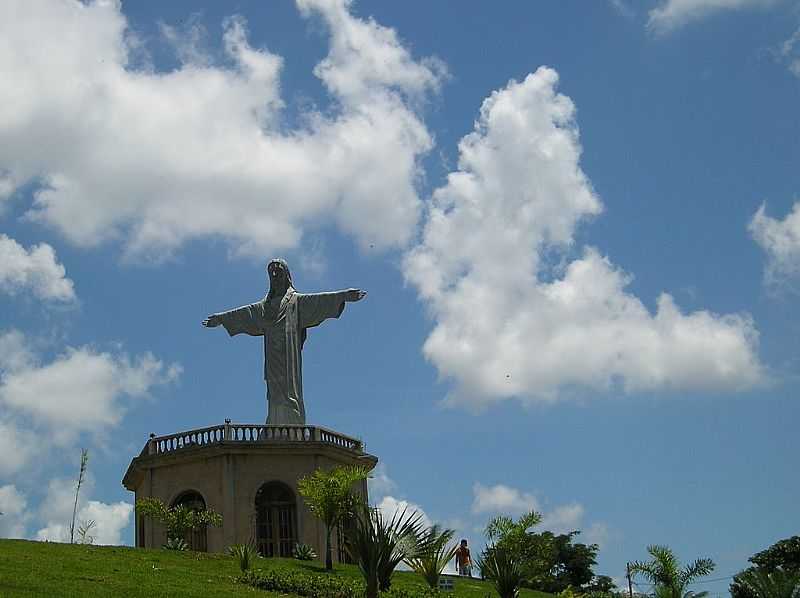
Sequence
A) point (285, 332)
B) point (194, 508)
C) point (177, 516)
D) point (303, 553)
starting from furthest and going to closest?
point (285, 332) < point (194, 508) < point (177, 516) < point (303, 553)

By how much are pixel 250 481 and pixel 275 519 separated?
1.64m

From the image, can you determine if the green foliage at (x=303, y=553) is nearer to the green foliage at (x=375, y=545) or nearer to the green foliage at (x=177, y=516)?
the green foliage at (x=177, y=516)

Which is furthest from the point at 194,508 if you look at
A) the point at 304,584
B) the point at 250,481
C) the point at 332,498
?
the point at 304,584

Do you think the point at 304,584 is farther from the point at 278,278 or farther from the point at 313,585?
the point at 278,278

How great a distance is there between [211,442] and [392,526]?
70.5 ft

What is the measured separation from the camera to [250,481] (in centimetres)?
4056

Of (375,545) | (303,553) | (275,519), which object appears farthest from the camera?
(275,519)

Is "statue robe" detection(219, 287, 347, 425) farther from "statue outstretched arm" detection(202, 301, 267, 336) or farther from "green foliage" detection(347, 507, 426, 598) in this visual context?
"green foliage" detection(347, 507, 426, 598)

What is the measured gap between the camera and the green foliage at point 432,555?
2188 cm

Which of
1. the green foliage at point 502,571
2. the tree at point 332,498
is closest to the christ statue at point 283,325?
the tree at point 332,498

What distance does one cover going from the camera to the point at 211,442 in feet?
134

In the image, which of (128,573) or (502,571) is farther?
(128,573)

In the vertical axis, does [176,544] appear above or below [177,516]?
below

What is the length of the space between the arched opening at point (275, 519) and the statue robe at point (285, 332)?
315 centimetres
